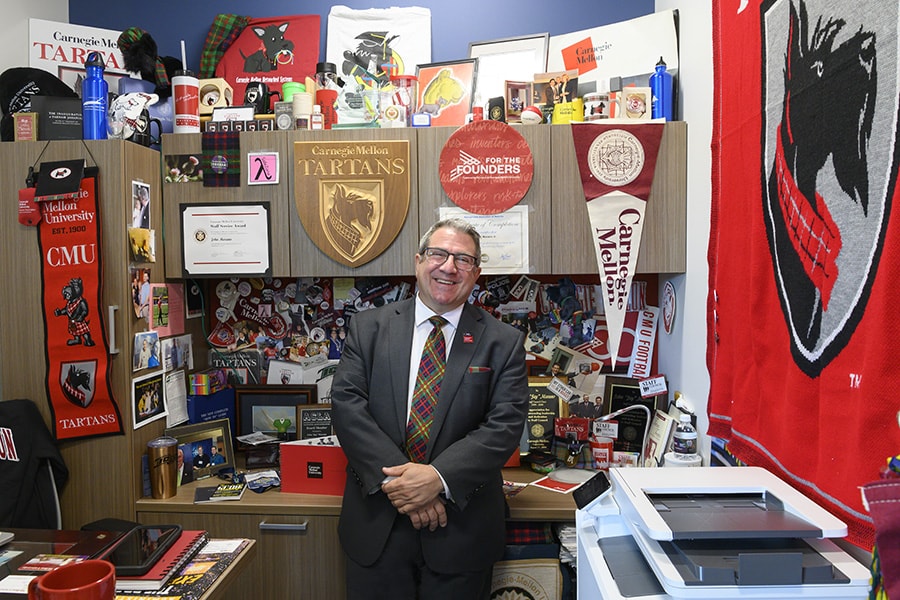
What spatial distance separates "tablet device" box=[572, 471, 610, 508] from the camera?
151cm

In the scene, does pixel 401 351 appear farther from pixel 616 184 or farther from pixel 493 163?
pixel 616 184

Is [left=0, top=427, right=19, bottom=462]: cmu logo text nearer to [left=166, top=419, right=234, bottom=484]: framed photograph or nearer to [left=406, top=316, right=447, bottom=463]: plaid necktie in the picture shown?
[left=166, top=419, right=234, bottom=484]: framed photograph

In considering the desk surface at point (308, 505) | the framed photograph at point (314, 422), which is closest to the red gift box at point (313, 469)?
the desk surface at point (308, 505)

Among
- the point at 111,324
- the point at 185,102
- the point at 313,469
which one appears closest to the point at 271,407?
the point at 313,469

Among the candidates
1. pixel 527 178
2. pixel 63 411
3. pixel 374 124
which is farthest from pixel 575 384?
pixel 63 411

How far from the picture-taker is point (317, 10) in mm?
2844

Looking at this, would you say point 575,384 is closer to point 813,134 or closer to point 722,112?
point 722,112

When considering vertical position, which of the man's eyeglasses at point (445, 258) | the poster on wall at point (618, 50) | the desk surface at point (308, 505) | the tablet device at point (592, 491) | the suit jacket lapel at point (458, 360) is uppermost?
the poster on wall at point (618, 50)

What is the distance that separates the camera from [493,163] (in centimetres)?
241

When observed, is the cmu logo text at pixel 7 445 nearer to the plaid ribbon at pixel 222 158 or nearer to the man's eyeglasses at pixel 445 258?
the plaid ribbon at pixel 222 158

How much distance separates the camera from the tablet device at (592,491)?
4.94 feet

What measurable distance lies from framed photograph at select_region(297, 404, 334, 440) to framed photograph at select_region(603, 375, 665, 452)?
1.14 metres

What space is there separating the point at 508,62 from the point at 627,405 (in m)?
1.49

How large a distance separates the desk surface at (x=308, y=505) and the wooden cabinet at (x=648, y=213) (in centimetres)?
82
